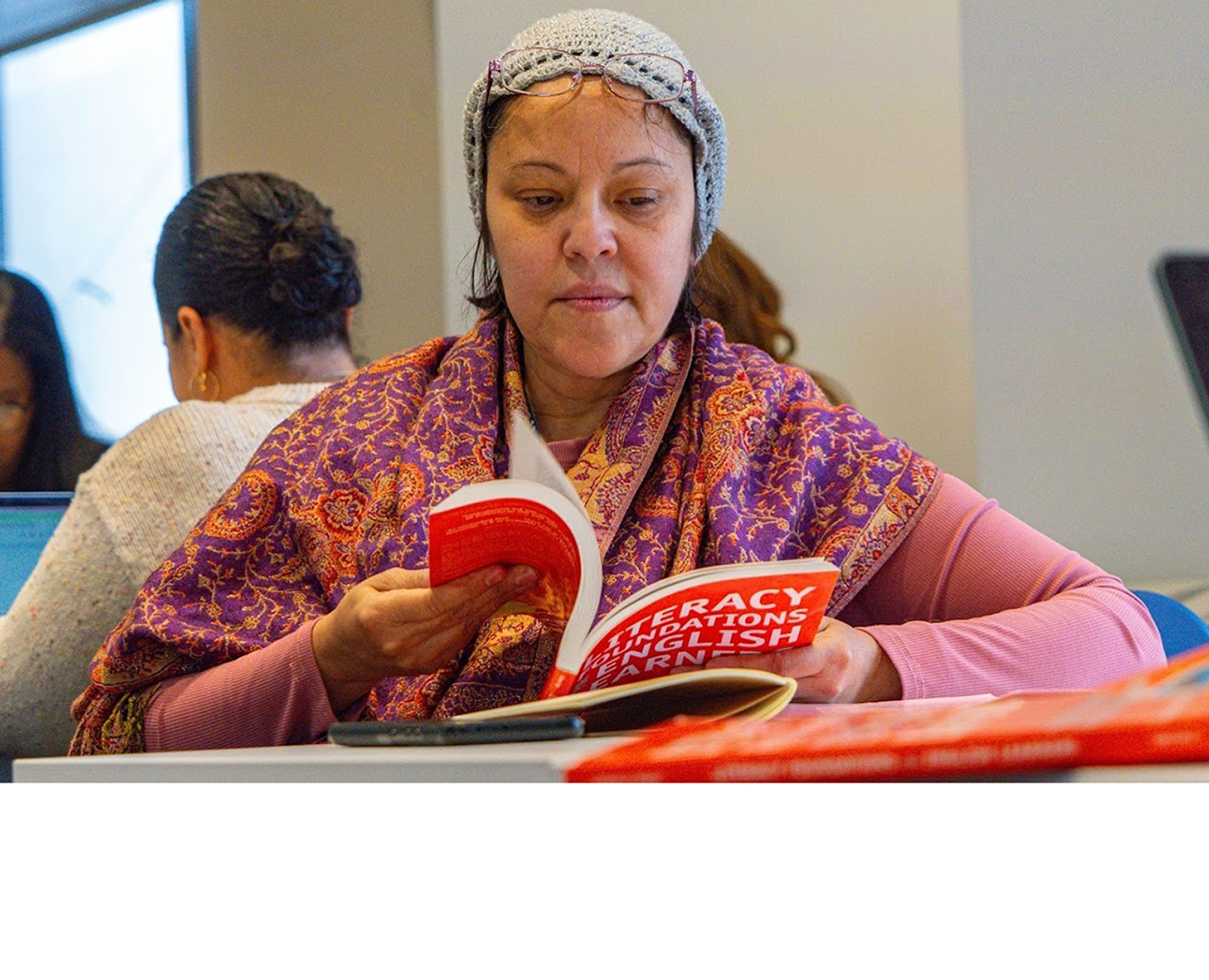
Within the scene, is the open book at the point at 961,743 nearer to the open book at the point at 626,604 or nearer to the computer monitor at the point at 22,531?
the open book at the point at 626,604

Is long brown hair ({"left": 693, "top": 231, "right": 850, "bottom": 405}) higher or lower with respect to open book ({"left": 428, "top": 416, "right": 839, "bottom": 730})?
higher

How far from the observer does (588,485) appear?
129 centimetres

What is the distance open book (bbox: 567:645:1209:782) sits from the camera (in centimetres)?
37

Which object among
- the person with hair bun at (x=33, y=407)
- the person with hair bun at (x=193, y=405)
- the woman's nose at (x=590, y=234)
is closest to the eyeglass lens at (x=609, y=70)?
the woman's nose at (x=590, y=234)

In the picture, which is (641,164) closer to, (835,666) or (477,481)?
(477,481)

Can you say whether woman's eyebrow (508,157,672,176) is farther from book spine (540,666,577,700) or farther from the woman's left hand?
book spine (540,666,577,700)

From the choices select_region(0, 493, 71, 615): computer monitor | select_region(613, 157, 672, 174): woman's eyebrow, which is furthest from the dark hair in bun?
select_region(613, 157, 672, 174): woman's eyebrow

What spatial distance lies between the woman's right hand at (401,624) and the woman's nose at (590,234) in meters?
0.40

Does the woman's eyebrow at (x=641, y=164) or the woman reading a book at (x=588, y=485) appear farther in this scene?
the woman's eyebrow at (x=641, y=164)

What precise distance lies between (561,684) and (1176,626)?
0.89 m

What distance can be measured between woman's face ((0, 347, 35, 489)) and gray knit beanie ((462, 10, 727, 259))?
120 cm

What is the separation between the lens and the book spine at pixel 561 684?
2.65ft

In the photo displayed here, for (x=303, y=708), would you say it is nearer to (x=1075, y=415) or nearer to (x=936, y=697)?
(x=936, y=697)
